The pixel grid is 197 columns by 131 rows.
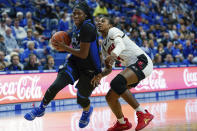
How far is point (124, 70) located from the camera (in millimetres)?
6434

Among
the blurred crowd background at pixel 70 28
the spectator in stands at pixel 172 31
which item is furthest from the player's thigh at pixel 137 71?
the spectator in stands at pixel 172 31

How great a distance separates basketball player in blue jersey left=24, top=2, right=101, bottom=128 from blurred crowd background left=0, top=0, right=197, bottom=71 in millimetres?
2296

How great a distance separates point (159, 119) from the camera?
26.8ft

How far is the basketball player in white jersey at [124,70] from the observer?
620 centimetres

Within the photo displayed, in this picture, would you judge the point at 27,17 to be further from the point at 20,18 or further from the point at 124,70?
the point at 124,70

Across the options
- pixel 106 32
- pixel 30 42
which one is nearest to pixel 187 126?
pixel 106 32

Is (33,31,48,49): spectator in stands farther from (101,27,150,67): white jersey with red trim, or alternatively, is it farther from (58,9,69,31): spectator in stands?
(101,27,150,67): white jersey with red trim

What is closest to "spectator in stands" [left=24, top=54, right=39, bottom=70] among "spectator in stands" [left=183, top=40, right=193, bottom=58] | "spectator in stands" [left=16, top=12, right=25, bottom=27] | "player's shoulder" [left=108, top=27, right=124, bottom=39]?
"spectator in stands" [left=16, top=12, right=25, bottom=27]

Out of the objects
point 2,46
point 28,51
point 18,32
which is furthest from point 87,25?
point 18,32

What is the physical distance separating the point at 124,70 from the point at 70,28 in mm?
8830

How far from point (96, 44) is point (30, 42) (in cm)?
648

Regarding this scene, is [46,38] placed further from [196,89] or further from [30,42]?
[196,89]

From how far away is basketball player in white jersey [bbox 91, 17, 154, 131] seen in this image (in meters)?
6.20

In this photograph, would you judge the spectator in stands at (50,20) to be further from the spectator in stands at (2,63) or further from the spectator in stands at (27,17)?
the spectator in stands at (2,63)
